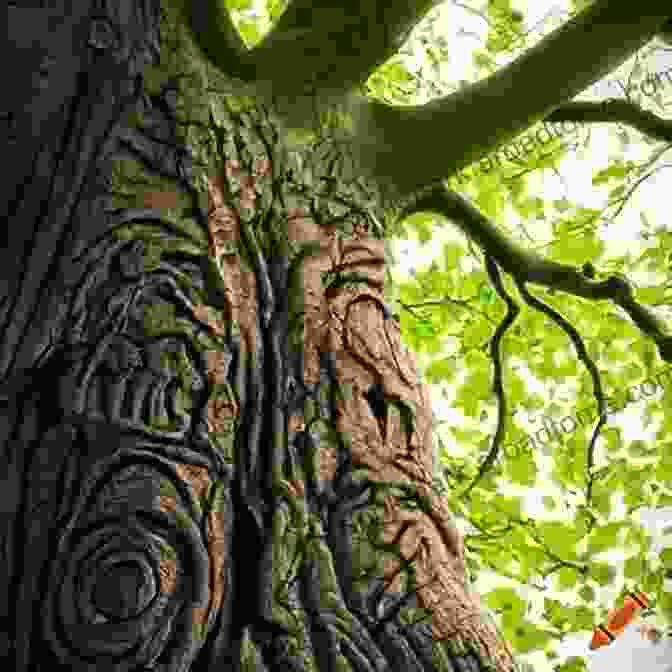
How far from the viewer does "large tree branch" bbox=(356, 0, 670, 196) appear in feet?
8.29

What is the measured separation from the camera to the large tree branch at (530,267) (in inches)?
122

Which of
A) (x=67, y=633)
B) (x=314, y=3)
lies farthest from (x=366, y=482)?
(x=314, y=3)

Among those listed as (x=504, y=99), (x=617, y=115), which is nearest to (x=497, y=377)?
(x=617, y=115)

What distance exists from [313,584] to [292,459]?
23cm

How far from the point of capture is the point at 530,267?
3236 mm

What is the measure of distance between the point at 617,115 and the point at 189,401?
2.50 m

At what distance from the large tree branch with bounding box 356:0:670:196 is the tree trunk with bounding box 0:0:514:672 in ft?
1.47

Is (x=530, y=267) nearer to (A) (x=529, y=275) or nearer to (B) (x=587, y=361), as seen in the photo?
(A) (x=529, y=275)

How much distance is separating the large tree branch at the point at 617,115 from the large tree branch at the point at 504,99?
865 millimetres

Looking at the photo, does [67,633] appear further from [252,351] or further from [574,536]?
[574,536]

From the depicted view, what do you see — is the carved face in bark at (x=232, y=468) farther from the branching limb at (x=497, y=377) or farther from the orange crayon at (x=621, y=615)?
the orange crayon at (x=621, y=615)

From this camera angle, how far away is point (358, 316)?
6.42ft

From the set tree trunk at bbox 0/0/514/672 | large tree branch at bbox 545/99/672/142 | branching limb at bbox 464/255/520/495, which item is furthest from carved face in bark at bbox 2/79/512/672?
large tree branch at bbox 545/99/672/142

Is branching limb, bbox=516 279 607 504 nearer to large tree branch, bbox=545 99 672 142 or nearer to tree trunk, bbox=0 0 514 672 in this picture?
large tree branch, bbox=545 99 672 142
